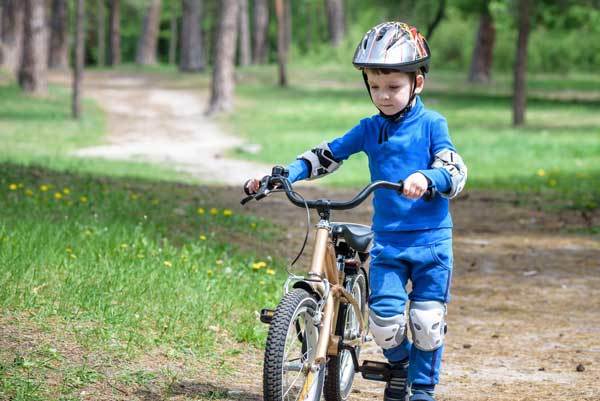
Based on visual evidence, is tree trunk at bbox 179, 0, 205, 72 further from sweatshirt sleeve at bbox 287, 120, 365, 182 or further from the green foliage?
sweatshirt sleeve at bbox 287, 120, 365, 182

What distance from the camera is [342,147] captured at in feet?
17.0

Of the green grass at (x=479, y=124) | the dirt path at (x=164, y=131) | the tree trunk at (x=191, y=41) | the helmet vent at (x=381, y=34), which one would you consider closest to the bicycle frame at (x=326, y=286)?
the helmet vent at (x=381, y=34)

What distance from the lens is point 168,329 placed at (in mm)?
6375

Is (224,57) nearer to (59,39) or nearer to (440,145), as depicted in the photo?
(59,39)

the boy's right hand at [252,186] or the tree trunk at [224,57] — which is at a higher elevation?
the tree trunk at [224,57]

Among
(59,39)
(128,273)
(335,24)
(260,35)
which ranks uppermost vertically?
(335,24)

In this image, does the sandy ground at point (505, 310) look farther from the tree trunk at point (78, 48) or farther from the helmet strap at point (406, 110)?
the tree trunk at point (78, 48)

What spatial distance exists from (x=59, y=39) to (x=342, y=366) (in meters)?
47.5

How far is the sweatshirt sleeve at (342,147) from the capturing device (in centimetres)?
508

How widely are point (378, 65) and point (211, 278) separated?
3333 millimetres

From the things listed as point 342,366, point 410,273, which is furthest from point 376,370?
point 410,273

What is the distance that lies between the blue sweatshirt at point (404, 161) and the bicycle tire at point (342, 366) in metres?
0.43

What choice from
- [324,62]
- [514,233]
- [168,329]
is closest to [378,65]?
[168,329]

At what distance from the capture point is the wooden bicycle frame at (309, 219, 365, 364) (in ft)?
15.1
